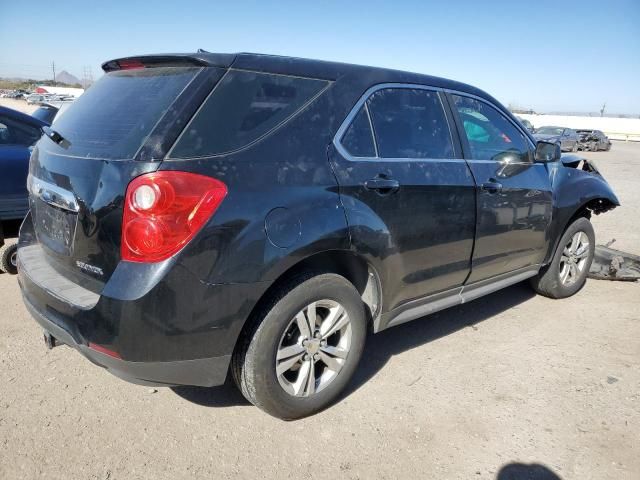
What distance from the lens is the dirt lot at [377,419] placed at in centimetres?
235

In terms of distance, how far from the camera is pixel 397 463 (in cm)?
240

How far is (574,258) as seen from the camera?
15.5 feet

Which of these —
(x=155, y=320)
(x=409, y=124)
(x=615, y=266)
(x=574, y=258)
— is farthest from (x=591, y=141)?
(x=155, y=320)

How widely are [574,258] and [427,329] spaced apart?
1.83 metres

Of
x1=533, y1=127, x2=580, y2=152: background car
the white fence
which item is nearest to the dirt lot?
x1=533, y1=127, x2=580, y2=152: background car

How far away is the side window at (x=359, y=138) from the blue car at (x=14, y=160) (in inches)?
155

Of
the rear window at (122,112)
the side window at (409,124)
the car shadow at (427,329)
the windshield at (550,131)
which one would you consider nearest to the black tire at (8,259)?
the rear window at (122,112)

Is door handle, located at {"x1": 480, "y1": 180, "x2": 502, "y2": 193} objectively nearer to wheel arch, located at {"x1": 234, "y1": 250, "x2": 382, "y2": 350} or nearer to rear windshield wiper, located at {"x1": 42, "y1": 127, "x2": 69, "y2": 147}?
wheel arch, located at {"x1": 234, "y1": 250, "x2": 382, "y2": 350}

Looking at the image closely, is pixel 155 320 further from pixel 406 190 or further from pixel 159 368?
pixel 406 190

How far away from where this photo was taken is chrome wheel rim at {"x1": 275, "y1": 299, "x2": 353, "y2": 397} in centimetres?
254

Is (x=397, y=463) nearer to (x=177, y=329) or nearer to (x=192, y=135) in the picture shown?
(x=177, y=329)

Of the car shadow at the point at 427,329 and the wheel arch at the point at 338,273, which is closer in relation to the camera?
the wheel arch at the point at 338,273

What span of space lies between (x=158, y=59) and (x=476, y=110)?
89.3 inches

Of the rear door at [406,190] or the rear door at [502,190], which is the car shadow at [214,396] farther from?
the rear door at [502,190]
